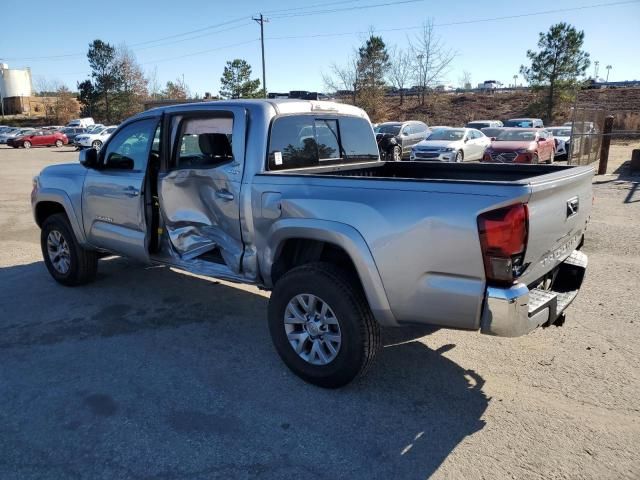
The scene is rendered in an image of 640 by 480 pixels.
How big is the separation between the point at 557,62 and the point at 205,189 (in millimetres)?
45456

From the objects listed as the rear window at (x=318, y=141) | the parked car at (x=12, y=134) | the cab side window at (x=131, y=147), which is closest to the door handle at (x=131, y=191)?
the cab side window at (x=131, y=147)

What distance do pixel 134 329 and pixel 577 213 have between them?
376 centimetres

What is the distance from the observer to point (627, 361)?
3775 mm

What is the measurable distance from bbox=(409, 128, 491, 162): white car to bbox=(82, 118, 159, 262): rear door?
13797 mm

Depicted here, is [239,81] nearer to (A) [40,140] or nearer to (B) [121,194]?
(A) [40,140]

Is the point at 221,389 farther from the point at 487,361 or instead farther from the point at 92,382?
the point at 487,361

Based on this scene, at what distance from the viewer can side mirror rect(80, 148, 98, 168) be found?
4996mm

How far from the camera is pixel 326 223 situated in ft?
10.6

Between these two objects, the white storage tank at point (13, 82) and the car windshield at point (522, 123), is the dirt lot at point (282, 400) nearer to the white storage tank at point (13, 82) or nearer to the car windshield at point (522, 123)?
the car windshield at point (522, 123)

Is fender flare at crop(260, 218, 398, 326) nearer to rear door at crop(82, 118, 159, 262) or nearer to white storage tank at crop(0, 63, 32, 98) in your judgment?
rear door at crop(82, 118, 159, 262)

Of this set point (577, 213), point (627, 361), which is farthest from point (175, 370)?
point (627, 361)

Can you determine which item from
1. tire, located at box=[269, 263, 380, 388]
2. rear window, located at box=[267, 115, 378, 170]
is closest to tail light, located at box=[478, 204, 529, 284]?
tire, located at box=[269, 263, 380, 388]

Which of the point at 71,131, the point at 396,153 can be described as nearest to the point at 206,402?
the point at 396,153

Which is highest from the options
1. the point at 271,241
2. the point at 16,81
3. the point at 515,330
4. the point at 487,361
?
the point at 16,81
